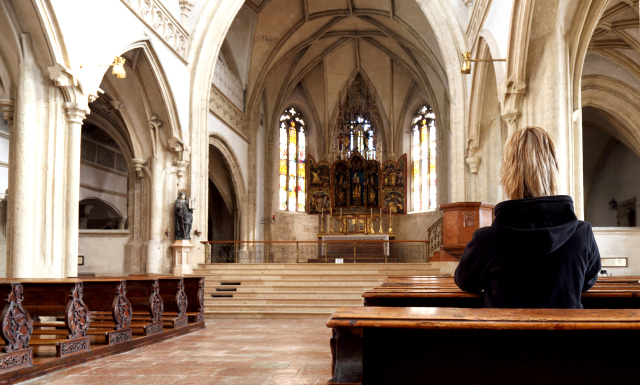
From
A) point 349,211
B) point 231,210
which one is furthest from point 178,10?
point 349,211

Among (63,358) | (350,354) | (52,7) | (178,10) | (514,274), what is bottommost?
(63,358)

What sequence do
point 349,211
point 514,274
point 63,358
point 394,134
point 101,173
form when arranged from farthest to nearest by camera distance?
point 394,134, point 349,211, point 101,173, point 63,358, point 514,274

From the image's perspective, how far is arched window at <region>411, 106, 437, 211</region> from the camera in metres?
23.5

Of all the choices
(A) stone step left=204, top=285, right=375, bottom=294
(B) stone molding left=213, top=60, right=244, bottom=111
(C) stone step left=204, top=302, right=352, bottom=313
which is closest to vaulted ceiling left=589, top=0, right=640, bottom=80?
(A) stone step left=204, top=285, right=375, bottom=294

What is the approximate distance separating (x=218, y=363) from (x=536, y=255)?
12.1 ft

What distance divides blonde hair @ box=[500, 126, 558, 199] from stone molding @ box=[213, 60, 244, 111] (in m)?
15.4

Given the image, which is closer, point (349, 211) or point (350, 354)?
point (350, 354)

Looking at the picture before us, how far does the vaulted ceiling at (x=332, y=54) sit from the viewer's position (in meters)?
19.5

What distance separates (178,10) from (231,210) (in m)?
8.64

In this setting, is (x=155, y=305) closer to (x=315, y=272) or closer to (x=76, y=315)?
(x=76, y=315)

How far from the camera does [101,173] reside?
18000mm

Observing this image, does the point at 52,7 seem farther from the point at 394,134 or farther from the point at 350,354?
the point at 394,134

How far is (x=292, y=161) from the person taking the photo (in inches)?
956

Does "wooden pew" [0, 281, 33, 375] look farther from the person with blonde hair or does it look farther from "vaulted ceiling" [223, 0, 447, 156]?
"vaulted ceiling" [223, 0, 447, 156]
